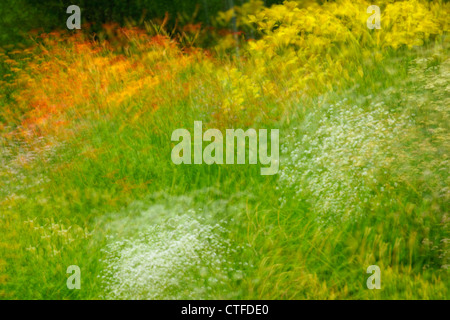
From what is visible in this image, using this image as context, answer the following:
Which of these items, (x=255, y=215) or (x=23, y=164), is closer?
(x=255, y=215)

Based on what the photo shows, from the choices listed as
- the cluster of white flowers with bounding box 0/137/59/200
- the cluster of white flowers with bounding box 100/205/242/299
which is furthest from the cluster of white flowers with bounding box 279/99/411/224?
the cluster of white flowers with bounding box 0/137/59/200

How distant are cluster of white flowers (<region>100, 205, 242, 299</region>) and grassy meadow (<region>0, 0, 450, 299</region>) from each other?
0.01 m

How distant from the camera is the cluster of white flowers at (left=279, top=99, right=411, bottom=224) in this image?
4078mm

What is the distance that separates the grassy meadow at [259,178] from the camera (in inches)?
146

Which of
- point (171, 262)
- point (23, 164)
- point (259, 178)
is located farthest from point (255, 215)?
point (23, 164)

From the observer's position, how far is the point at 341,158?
430cm

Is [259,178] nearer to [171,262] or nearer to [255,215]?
[255,215]

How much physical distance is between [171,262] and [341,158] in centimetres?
171

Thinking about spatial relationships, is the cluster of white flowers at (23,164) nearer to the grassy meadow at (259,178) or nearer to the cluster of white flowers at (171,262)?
the grassy meadow at (259,178)

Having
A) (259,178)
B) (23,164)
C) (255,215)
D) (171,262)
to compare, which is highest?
(23,164)

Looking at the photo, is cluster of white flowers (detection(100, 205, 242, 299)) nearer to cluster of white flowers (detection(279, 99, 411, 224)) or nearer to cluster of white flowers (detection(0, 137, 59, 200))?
cluster of white flowers (detection(279, 99, 411, 224))

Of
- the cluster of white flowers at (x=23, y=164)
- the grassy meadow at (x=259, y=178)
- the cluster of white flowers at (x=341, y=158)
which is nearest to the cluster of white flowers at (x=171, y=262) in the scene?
the grassy meadow at (x=259, y=178)
